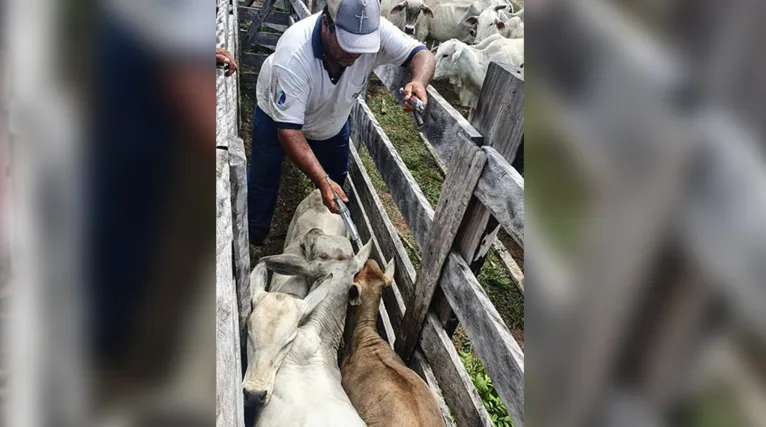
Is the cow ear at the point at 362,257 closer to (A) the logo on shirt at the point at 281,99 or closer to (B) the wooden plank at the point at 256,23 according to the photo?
(A) the logo on shirt at the point at 281,99

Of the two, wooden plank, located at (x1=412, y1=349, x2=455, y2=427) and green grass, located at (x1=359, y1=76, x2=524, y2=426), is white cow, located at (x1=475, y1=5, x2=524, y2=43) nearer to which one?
green grass, located at (x1=359, y1=76, x2=524, y2=426)

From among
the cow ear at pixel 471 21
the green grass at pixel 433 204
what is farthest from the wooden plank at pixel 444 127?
the cow ear at pixel 471 21

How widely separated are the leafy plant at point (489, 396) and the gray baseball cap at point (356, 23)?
6.93ft

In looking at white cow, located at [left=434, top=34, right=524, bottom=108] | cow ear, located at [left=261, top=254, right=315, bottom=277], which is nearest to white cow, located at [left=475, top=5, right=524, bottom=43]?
white cow, located at [left=434, top=34, right=524, bottom=108]

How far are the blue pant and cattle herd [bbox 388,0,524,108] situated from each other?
12.8 ft

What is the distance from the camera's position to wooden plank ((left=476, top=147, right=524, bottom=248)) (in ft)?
7.08

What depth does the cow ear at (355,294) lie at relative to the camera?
127 inches

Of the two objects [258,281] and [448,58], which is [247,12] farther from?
[258,281]

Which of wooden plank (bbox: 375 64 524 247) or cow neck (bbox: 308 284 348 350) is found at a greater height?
wooden plank (bbox: 375 64 524 247)

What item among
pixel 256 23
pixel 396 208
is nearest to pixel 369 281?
pixel 396 208

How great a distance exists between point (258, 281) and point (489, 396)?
5.38ft
